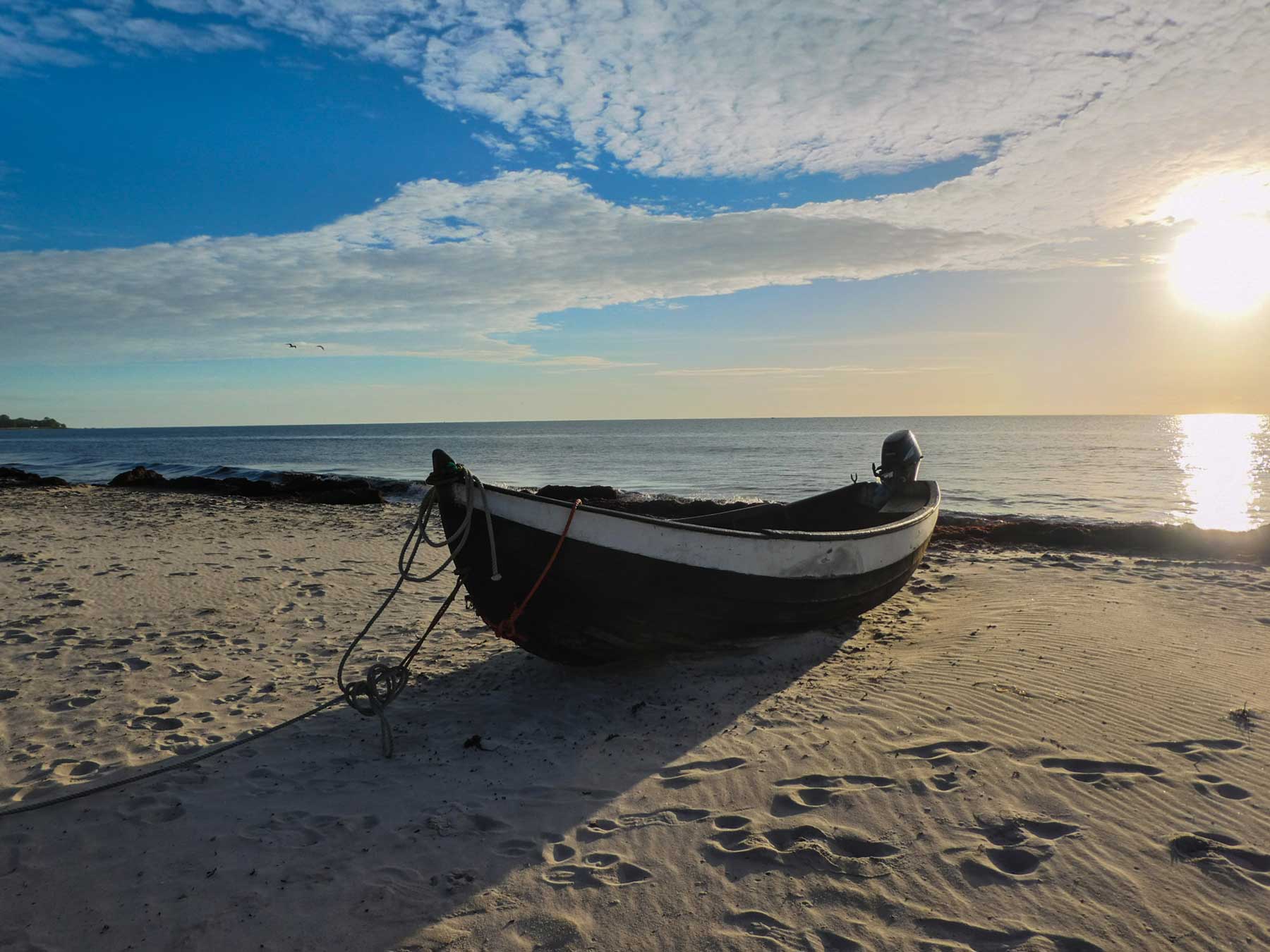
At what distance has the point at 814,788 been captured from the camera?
13.3ft

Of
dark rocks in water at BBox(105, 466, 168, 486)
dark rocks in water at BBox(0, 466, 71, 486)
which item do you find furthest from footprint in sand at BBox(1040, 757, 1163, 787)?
dark rocks in water at BBox(0, 466, 71, 486)

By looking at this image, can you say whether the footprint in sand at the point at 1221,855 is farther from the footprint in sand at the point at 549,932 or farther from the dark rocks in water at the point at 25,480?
the dark rocks in water at the point at 25,480

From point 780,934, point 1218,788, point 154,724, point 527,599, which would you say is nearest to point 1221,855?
point 1218,788

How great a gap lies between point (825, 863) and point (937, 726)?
5.77ft

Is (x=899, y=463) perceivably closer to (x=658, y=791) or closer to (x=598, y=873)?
(x=658, y=791)

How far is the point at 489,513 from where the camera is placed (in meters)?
5.12

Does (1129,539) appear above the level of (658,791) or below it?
above

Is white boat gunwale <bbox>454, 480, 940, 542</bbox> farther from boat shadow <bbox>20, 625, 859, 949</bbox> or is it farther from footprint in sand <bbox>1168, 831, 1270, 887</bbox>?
footprint in sand <bbox>1168, 831, 1270, 887</bbox>

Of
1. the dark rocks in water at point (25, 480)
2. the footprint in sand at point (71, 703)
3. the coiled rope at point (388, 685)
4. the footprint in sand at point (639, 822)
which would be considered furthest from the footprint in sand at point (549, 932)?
the dark rocks in water at point (25, 480)

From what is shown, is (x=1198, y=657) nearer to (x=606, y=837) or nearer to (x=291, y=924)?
(x=606, y=837)

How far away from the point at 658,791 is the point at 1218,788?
3.07 metres

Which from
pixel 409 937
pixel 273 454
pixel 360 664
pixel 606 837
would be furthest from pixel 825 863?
pixel 273 454

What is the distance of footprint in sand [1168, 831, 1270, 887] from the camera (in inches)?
127

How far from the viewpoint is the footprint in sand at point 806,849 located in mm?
3363
